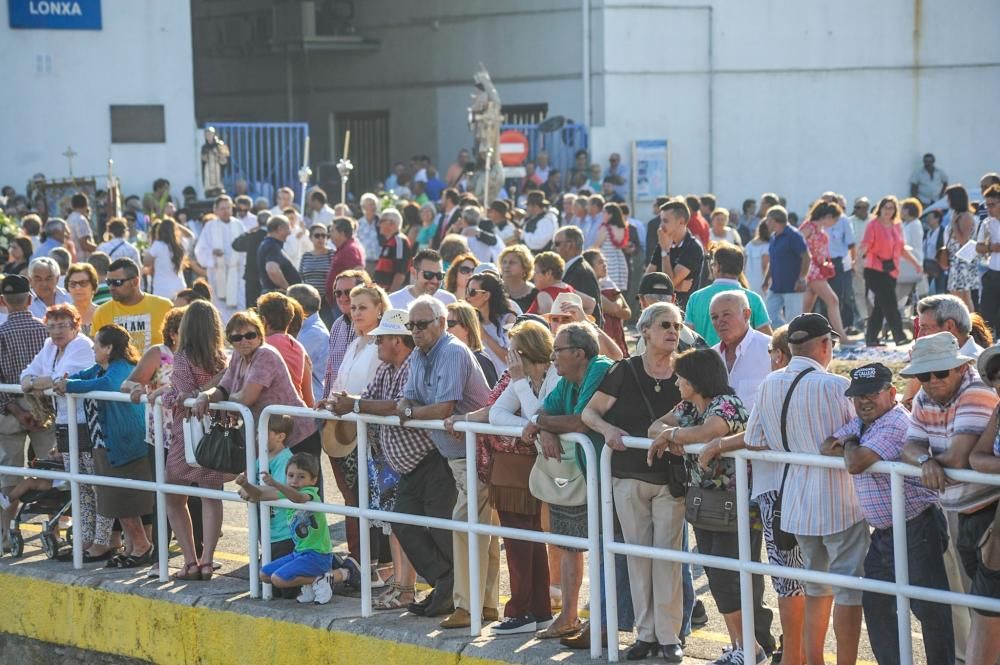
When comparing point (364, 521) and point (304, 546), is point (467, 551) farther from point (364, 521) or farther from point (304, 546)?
point (304, 546)

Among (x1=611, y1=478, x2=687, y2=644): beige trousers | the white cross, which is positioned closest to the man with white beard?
the white cross

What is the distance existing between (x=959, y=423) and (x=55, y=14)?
2498 cm

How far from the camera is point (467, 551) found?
765cm

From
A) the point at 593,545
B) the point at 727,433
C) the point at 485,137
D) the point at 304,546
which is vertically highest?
the point at 485,137

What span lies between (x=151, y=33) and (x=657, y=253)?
18.5 meters

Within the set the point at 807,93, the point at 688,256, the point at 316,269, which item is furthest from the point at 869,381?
the point at 807,93

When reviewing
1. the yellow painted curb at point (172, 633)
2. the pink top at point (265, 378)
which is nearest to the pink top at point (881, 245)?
the pink top at point (265, 378)

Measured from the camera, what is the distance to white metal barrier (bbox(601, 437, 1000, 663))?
5.62 m

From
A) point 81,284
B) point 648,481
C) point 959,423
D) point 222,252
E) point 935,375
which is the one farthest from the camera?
point 222,252

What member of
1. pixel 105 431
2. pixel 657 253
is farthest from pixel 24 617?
pixel 657 253

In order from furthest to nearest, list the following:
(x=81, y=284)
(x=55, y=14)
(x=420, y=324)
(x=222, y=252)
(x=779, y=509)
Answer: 1. (x=55, y=14)
2. (x=222, y=252)
3. (x=81, y=284)
4. (x=420, y=324)
5. (x=779, y=509)

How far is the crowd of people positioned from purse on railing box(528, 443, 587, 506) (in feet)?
0.04

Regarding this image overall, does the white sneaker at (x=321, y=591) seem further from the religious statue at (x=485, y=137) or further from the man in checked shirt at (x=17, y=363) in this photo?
the religious statue at (x=485, y=137)

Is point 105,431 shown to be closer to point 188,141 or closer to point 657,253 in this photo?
point 657,253
